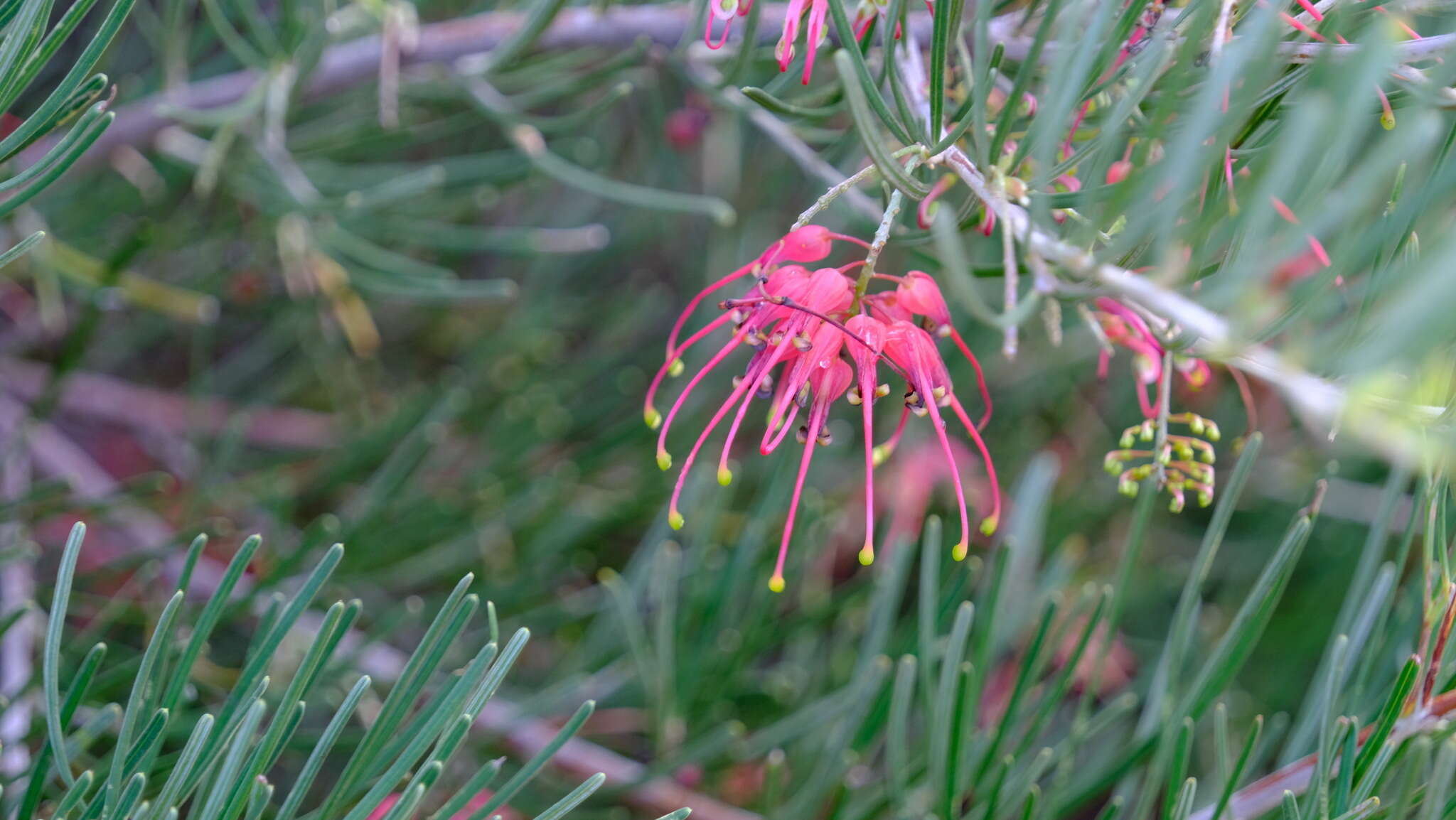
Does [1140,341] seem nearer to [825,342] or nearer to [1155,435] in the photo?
[1155,435]

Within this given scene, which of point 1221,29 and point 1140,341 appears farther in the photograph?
point 1140,341

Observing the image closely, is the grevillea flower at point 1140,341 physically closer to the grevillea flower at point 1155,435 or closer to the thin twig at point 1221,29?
the grevillea flower at point 1155,435

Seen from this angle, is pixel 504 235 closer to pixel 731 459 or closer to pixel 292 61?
pixel 292 61

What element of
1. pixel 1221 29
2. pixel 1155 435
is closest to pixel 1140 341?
pixel 1155 435

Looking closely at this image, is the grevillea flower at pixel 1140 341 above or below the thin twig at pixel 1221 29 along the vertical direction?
below

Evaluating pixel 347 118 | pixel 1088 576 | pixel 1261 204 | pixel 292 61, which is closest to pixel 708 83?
pixel 292 61

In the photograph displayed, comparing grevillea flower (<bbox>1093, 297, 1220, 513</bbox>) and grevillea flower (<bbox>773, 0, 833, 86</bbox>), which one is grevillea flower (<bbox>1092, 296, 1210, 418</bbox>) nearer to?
grevillea flower (<bbox>1093, 297, 1220, 513</bbox>)

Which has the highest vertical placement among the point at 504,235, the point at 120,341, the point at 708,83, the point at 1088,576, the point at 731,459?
the point at 708,83

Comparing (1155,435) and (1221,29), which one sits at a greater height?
(1221,29)

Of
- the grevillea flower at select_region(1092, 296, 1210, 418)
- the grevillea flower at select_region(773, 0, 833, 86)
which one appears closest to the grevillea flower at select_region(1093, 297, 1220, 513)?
the grevillea flower at select_region(1092, 296, 1210, 418)

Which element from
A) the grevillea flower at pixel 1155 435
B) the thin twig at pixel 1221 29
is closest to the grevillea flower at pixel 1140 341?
the grevillea flower at pixel 1155 435

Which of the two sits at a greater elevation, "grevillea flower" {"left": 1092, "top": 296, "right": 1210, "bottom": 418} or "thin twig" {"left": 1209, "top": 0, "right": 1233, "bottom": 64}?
"thin twig" {"left": 1209, "top": 0, "right": 1233, "bottom": 64}
